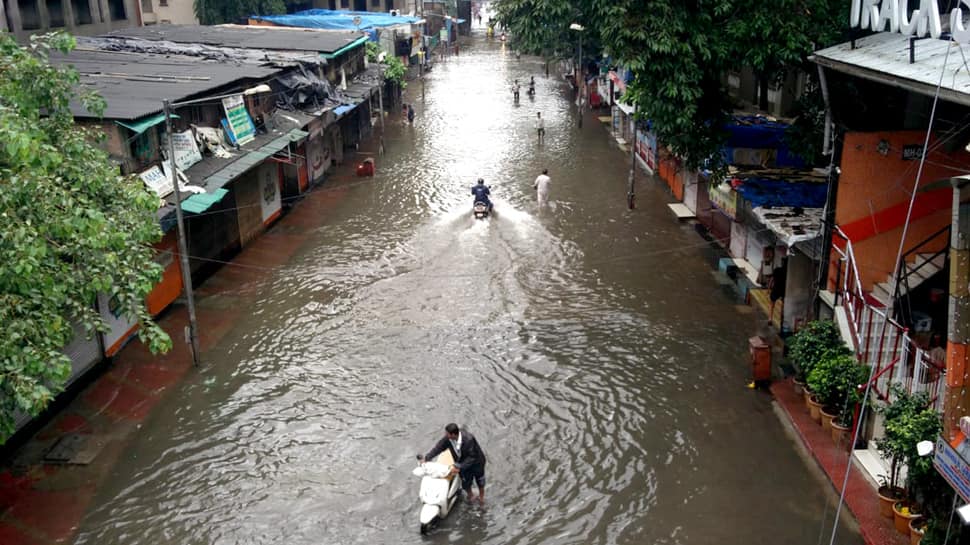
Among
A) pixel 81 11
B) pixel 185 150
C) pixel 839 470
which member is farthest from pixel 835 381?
pixel 81 11

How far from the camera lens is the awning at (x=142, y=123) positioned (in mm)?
17234

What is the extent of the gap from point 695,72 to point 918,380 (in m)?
7.98

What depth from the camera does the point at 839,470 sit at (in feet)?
41.7

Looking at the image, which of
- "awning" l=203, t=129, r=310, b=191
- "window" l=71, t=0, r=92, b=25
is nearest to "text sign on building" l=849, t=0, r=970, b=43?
"awning" l=203, t=129, r=310, b=191

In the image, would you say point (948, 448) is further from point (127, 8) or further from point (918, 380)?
point (127, 8)

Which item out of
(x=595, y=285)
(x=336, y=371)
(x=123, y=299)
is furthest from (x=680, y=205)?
(x=123, y=299)

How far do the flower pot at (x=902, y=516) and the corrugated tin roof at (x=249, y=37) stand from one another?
29.6 m

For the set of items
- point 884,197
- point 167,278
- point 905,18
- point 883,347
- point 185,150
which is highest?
point 905,18

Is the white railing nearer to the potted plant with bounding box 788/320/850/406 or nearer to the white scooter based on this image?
the potted plant with bounding box 788/320/850/406

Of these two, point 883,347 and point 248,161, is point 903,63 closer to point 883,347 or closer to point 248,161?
point 883,347

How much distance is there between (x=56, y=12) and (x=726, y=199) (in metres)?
31.0

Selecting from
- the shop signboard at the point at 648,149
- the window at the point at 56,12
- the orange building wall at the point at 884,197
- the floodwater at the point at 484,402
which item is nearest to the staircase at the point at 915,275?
the orange building wall at the point at 884,197

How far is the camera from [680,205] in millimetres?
28703

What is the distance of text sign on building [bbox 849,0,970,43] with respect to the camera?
34.0ft
